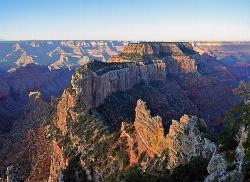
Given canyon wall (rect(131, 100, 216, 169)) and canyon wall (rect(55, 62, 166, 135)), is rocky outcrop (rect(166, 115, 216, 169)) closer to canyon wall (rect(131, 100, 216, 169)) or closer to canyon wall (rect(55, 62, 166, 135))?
canyon wall (rect(131, 100, 216, 169))

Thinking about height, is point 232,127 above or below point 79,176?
above

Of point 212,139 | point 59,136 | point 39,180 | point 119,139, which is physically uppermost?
point 212,139

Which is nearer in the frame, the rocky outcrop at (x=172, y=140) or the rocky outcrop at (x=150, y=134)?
the rocky outcrop at (x=172, y=140)

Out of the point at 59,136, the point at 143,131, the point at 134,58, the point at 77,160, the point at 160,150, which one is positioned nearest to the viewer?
the point at 160,150

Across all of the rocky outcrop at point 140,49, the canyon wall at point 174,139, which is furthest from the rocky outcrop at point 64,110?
the rocky outcrop at point 140,49

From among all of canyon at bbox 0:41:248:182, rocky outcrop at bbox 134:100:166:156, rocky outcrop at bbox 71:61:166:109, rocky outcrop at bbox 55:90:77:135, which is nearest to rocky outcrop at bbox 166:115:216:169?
canyon at bbox 0:41:248:182

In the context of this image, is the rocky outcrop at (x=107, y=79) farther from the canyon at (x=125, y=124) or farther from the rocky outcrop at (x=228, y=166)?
the rocky outcrop at (x=228, y=166)

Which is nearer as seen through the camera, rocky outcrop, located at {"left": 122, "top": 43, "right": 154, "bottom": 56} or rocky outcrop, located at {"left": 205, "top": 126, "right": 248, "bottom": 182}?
rocky outcrop, located at {"left": 205, "top": 126, "right": 248, "bottom": 182}

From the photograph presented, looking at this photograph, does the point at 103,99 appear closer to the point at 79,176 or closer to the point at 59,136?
the point at 59,136

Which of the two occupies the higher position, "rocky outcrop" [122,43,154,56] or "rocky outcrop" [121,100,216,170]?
"rocky outcrop" [121,100,216,170]

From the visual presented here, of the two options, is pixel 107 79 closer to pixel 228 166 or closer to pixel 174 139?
pixel 174 139

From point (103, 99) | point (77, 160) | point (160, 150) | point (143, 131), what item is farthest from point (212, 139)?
point (103, 99)
